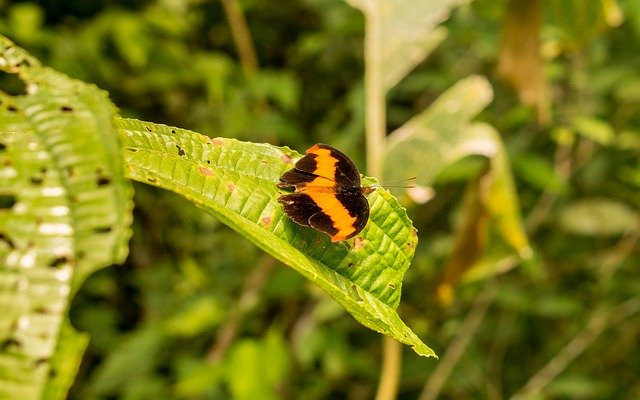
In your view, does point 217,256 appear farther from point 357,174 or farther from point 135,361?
point 357,174

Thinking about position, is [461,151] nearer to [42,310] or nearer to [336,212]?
[336,212]

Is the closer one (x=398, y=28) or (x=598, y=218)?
(x=398, y=28)

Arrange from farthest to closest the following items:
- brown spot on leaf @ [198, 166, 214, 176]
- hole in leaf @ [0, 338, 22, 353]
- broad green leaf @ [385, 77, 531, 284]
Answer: broad green leaf @ [385, 77, 531, 284], brown spot on leaf @ [198, 166, 214, 176], hole in leaf @ [0, 338, 22, 353]

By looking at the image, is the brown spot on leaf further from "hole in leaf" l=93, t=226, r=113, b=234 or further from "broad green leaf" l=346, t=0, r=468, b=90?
"broad green leaf" l=346, t=0, r=468, b=90

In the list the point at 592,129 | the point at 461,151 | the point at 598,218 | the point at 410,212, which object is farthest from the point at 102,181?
the point at 598,218

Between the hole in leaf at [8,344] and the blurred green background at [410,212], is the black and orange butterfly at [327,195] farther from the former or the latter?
the blurred green background at [410,212]

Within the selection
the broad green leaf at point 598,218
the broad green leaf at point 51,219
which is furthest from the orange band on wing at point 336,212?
the broad green leaf at point 598,218

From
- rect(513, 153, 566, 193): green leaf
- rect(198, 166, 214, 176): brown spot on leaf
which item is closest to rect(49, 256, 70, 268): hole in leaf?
rect(198, 166, 214, 176): brown spot on leaf
